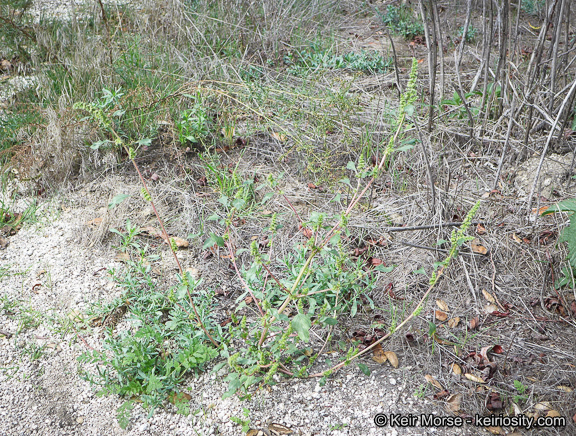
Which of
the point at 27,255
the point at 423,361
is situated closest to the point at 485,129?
the point at 423,361

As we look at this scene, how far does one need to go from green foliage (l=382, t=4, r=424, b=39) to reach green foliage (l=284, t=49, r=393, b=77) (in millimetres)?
786

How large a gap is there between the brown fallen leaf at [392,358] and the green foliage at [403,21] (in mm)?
3715

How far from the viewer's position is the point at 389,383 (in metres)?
2.03

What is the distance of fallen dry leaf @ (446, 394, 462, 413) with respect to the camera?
190cm

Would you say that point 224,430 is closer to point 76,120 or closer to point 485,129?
point 76,120

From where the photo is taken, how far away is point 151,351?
83.0 inches

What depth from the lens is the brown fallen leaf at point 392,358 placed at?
6.87 ft

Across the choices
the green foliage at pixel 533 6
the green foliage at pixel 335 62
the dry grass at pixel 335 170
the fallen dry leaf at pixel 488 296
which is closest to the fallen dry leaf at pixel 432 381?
the dry grass at pixel 335 170

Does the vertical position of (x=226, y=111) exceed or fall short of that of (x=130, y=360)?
it exceeds it

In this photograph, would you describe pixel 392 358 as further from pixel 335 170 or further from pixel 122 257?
pixel 122 257

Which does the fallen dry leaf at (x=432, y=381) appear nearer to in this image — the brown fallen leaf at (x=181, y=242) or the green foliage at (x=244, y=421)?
the green foliage at (x=244, y=421)

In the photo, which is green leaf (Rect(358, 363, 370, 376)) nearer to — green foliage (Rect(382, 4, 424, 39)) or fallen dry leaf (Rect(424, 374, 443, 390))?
fallen dry leaf (Rect(424, 374, 443, 390))

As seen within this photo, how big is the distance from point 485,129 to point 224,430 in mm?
2570

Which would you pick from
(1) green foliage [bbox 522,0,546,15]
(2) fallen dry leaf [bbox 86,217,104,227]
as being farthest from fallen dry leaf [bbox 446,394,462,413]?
(1) green foliage [bbox 522,0,546,15]
